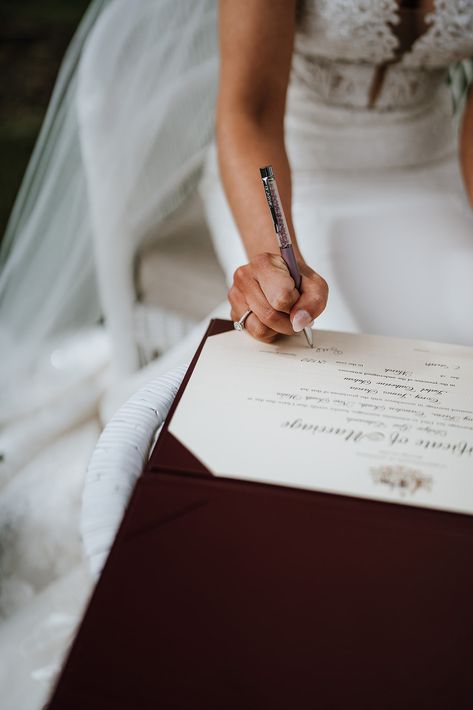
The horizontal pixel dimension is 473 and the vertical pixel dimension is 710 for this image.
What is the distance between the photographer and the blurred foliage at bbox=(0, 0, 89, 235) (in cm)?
213

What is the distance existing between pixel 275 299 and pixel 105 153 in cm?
61

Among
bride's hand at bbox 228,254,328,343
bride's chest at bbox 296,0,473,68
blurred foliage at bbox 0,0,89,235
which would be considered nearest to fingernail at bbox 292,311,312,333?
bride's hand at bbox 228,254,328,343

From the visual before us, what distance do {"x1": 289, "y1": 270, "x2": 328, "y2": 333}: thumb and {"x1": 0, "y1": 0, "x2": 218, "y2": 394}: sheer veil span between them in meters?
0.58

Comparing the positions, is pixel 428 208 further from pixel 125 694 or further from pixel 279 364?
pixel 125 694

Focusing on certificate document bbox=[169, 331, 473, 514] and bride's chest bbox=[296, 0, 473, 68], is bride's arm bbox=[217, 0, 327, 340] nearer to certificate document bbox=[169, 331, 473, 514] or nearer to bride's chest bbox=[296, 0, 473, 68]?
bride's chest bbox=[296, 0, 473, 68]

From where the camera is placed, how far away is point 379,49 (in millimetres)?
875

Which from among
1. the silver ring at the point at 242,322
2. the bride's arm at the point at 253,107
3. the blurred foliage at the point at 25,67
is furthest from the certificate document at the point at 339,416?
the blurred foliage at the point at 25,67

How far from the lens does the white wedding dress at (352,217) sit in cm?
80

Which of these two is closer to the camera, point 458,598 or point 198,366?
point 458,598

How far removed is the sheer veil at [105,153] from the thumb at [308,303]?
581 millimetres

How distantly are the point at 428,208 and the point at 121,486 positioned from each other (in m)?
0.70

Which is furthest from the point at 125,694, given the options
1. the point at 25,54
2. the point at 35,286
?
the point at 25,54

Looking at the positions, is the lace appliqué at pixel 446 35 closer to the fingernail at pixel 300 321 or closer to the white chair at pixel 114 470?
the fingernail at pixel 300 321

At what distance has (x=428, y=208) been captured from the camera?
0.93 metres
